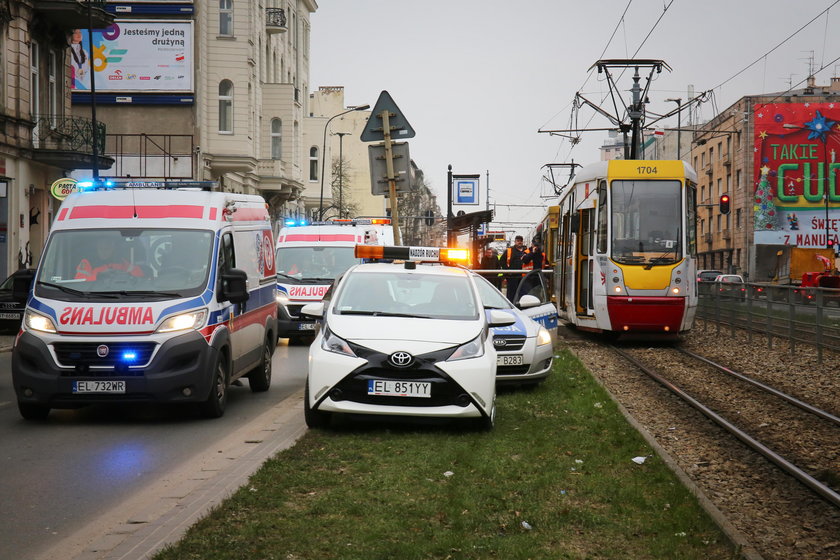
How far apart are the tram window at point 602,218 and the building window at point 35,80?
1769 cm

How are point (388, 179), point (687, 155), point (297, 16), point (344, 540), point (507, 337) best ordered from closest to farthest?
point (344, 540), point (507, 337), point (388, 179), point (297, 16), point (687, 155)

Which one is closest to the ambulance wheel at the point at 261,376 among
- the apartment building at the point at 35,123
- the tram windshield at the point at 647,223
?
the tram windshield at the point at 647,223

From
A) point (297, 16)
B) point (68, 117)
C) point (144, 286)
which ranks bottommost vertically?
point (144, 286)

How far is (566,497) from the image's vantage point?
23.3 feet

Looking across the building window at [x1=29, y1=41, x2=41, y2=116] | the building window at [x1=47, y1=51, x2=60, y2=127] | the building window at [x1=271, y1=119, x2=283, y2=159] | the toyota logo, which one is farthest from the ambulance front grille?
the building window at [x1=271, y1=119, x2=283, y2=159]

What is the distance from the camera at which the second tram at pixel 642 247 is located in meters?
21.1

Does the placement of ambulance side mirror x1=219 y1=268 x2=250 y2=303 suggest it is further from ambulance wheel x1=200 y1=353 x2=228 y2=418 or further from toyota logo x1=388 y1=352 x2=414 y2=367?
toyota logo x1=388 y1=352 x2=414 y2=367

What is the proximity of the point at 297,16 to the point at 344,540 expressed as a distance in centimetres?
6273

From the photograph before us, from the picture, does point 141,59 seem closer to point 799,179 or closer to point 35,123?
point 35,123

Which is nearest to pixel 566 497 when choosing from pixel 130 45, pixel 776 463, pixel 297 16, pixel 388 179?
pixel 776 463

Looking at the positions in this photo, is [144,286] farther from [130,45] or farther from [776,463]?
[130,45]

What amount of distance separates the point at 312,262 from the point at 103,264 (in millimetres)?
10774

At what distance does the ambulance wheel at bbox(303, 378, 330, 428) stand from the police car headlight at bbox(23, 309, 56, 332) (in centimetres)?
261

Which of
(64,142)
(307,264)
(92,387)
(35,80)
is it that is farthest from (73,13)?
(92,387)
